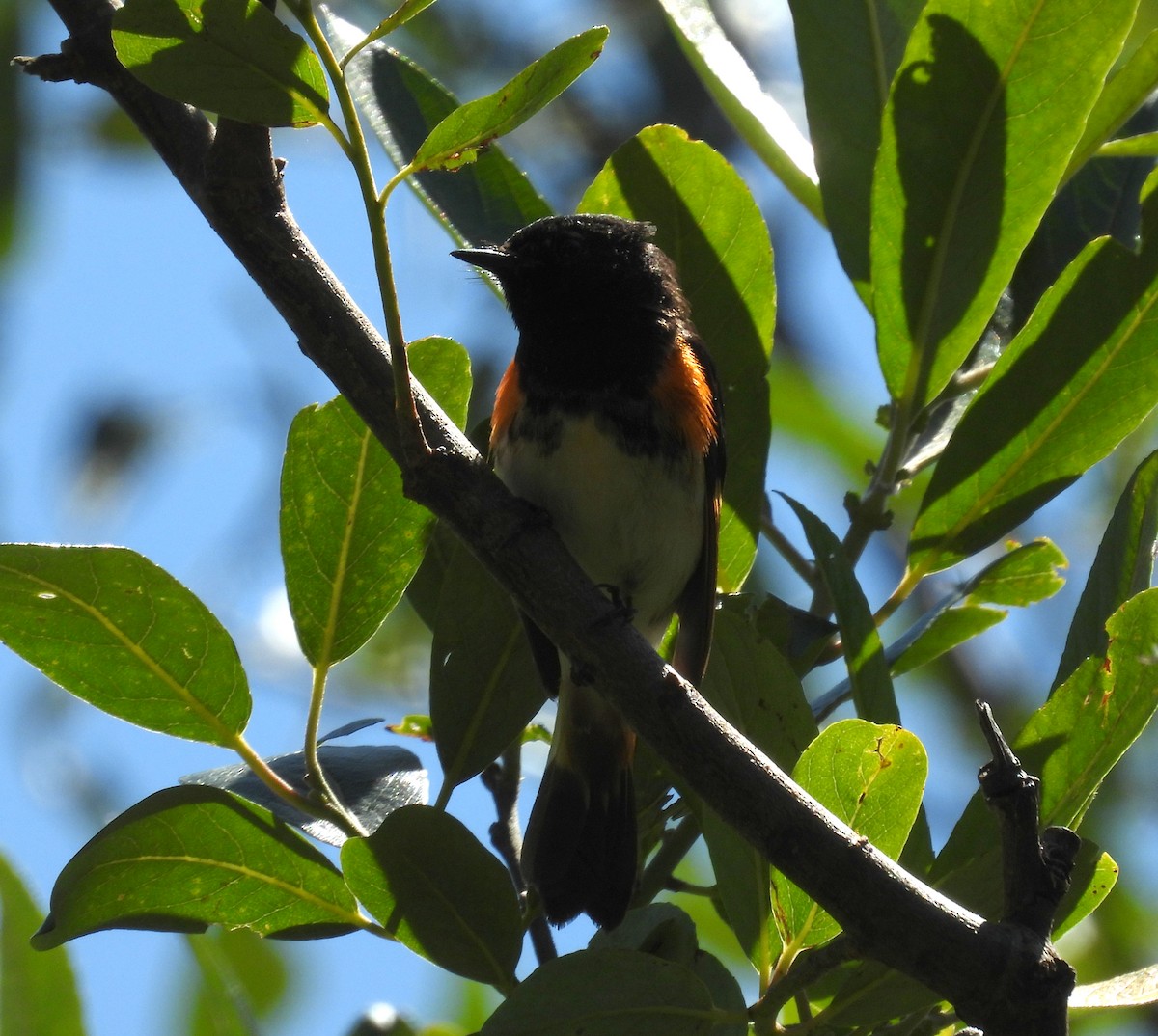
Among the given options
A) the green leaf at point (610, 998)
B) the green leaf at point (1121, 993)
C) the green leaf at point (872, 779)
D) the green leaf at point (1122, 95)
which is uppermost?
the green leaf at point (1122, 95)

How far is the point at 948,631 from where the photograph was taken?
6.96 ft

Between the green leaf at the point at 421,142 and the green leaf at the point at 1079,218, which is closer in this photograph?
the green leaf at the point at 421,142

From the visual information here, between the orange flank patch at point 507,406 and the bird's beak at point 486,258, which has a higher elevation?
the bird's beak at point 486,258

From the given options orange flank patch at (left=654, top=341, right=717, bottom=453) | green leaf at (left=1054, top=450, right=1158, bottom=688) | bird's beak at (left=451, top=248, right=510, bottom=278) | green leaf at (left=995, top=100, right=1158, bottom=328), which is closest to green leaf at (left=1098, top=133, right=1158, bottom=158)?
green leaf at (left=995, top=100, right=1158, bottom=328)

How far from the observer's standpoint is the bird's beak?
8.16 ft

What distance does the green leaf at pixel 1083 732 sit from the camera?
1592 millimetres

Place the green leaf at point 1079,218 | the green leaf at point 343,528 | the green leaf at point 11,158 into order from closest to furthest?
the green leaf at point 343,528, the green leaf at point 1079,218, the green leaf at point 11,158

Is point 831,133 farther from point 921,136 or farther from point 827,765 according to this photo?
point 827,765

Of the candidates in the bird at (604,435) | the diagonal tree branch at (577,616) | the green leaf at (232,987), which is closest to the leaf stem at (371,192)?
the diagonal tree branch at (577,616)

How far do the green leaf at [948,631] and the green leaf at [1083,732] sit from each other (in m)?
0.40

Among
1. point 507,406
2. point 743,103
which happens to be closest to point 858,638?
point 743,103

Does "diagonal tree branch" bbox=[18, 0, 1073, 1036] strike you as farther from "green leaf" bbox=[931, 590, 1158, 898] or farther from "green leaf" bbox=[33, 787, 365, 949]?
"green leaf" bbox=[33, 787, 365, 949]

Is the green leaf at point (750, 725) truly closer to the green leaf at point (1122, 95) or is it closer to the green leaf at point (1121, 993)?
the green leaf at point (1121, 993)

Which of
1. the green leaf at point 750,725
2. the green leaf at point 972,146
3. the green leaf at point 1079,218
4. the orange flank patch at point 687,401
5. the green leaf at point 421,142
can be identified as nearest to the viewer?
the green leaf at point 750,725
